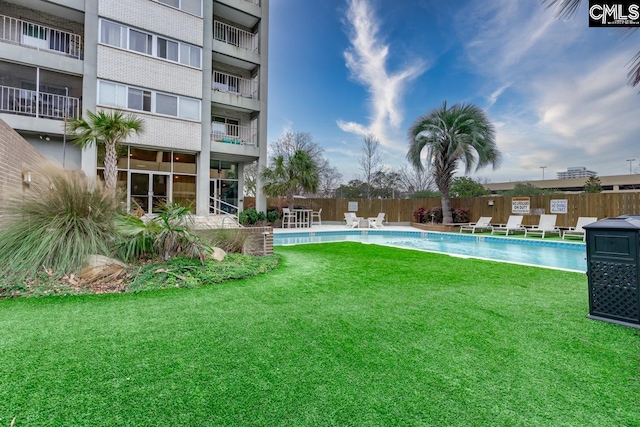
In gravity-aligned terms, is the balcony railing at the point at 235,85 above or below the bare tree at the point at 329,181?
above

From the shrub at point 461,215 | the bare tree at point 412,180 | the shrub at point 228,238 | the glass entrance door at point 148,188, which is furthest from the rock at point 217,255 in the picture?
the bare tree at point 412,180

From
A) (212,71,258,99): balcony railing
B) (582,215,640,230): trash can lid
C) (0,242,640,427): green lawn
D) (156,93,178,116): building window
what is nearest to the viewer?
(0,242,640,427): green lawn

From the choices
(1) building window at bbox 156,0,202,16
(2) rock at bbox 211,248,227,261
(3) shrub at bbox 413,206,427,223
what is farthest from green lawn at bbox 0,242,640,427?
(3) shrub at bbox 413,206,427,223

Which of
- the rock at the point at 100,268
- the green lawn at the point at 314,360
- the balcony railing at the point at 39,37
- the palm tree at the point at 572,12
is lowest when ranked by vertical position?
the green lawn at the point at 314,360

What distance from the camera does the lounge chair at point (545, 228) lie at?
13.9 m

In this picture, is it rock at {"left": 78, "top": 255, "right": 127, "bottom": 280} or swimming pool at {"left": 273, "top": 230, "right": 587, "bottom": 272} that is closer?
rock at {"left": 78, "top": 255, "right": 127, "bottom": 280}

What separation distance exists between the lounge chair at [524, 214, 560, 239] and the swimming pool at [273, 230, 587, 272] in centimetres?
216

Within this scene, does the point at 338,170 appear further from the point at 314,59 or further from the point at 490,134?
the point at 490,134

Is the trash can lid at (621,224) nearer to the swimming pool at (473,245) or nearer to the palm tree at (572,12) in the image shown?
the palm tree at (572,12)

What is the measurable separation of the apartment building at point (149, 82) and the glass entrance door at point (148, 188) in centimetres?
4

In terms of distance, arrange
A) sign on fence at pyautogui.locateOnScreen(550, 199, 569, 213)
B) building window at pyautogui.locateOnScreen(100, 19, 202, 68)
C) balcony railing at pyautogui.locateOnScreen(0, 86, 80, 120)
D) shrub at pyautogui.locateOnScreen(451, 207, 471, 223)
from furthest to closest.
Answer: shrub at pyautogui.locateOnScreen(451, 207, 471, 223)
sign on fence at pyautogui.locateOnScreen(550, 199, 569, 213)
building window at pyautogui.locateOnScreen(100, 19, 202, 68)
balcony railing at pyautogui.locateOnScreen(0, 86, 80, 120)

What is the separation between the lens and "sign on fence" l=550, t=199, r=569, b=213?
1524cm

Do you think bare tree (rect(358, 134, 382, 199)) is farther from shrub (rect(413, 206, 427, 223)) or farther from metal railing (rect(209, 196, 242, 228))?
metal railing (rect(209, 196, 242, 228))

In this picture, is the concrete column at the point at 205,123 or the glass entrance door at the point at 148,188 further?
the concrete column at the point at 205,123
